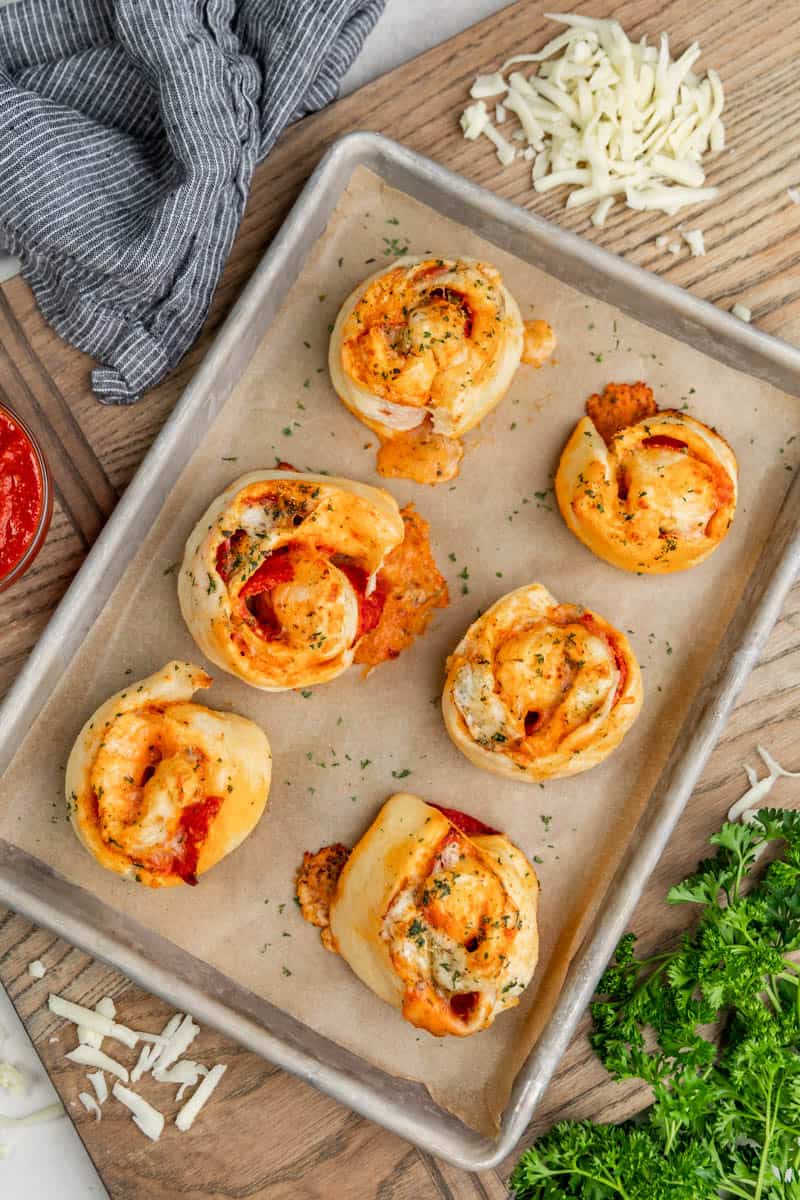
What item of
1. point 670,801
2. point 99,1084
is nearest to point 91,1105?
point 99,1084

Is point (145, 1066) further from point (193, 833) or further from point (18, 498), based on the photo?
point (18, 498)

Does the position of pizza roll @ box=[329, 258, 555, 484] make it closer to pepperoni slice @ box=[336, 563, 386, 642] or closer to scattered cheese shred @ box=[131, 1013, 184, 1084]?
pepperoni slice @ box=[336, 563, 386, 642]

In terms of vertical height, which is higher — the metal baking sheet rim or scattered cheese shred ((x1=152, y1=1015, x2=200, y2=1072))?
the metal baking sheet rim

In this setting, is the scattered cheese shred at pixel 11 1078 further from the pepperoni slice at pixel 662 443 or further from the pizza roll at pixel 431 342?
the pepperoni slice at pixel 662 443

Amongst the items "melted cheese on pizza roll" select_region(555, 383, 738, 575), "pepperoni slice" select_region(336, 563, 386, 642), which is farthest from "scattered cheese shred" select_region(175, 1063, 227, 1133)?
"melted cheese on pizza roll" select_region(555, 383, 738, 575)

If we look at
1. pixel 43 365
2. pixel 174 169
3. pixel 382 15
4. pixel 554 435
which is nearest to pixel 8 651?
pixel 43 365

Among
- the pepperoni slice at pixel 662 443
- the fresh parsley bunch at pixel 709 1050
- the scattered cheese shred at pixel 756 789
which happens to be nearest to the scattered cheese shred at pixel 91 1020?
the fresh parsley bunch at pixel 709 1050

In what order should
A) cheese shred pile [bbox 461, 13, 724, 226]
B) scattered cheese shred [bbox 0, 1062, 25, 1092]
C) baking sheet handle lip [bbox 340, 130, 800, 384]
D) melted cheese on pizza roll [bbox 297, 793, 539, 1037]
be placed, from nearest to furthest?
melted cheese on pizza roll [bbox 297, 793, 539, 1037]
baking sheet handle lip [bbox 340, 130, 800, 384]
cheese shred pile [bbox 461, 13, 724, 226]
scattered cheese shred [bbox 0, 1062, 25, 1092]

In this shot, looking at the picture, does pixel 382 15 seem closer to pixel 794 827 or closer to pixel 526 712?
pixel 526 712
